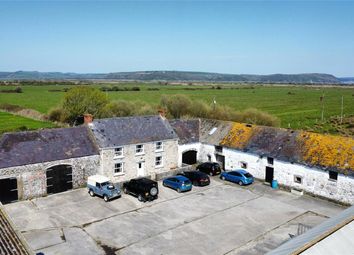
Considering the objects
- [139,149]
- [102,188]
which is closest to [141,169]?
[139,149]

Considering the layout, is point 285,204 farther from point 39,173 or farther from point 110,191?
point 39,173

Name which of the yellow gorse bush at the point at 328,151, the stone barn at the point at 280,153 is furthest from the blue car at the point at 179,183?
the yellow gorse bush at the point at 328,151

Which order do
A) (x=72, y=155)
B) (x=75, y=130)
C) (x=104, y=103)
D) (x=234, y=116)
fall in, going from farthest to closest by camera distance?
(x=104, y=103) < (x=234, y=116) < (x=75, y=130) < (x=72, y=155)

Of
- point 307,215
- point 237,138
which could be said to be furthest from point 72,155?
point 307,215

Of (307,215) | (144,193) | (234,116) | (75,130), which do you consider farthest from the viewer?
(234,116)

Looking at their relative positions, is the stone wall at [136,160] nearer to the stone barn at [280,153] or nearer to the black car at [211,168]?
the stone barn at [280,153]

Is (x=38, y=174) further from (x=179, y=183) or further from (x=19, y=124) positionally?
(x=19, y=124)
